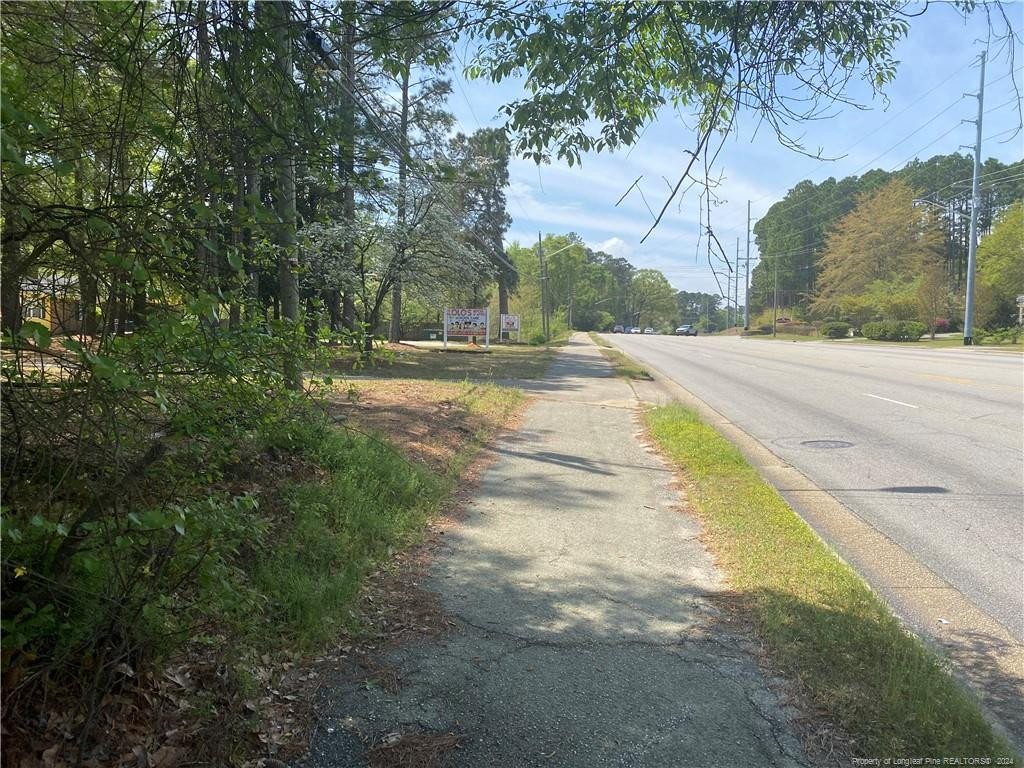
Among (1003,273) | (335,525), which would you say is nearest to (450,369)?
(335,525)

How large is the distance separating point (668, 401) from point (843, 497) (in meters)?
8.45

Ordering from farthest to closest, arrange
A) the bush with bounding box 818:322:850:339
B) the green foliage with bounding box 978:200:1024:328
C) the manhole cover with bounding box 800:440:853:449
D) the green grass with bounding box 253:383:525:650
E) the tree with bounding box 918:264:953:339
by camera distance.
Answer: the bush with bounding box 818:322:850:339 → the tree with bounding box 918:264:953:339 → the green foliage with bounding box 978:200:1024:328 → the manhole cover with bounding box 800:440:853:449 → the green grass with bounding box 253:383:525:650

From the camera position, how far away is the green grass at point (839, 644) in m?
2.90

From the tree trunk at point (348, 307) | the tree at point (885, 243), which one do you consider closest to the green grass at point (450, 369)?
the tree trunk at point (348, 307)

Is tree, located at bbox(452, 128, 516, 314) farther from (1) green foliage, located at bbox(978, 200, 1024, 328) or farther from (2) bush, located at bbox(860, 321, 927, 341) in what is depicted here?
(1) green foliage, located at bbox(978, 200, 1024, 328)

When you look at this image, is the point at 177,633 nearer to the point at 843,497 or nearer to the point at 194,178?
the point at 194,178

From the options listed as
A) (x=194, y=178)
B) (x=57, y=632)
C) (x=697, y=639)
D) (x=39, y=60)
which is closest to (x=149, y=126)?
(x=194, y=178)

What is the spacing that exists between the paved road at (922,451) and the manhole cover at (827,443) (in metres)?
0.02

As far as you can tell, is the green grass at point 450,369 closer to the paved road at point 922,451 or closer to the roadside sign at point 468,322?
the roadside sign at point 468,322

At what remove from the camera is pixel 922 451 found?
9.34 meters

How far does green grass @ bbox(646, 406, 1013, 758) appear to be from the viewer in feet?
9.52

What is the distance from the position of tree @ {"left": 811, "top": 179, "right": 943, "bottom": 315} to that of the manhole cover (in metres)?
59.8

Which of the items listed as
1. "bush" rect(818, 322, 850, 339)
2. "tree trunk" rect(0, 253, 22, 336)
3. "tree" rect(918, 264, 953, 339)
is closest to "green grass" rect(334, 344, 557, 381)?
"tree trunk" rect(0, 253, 22, 336)

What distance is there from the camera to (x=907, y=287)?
59.8 meters
